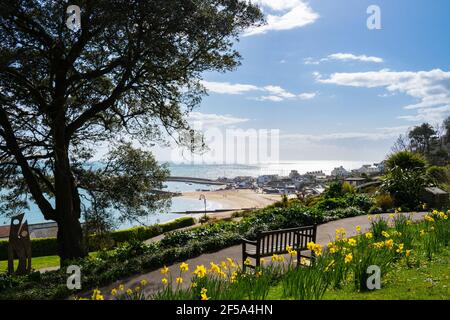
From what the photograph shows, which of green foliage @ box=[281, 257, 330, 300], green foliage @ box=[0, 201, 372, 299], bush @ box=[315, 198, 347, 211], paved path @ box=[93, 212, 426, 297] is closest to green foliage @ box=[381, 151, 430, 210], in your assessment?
bush @ box=[315, 198, 347, 211]

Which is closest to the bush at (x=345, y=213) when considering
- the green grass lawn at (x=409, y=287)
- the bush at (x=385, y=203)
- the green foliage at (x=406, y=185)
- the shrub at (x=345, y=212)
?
the shrub at (x=345, y=212)

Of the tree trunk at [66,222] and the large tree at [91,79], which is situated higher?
the large tree at [91,79]

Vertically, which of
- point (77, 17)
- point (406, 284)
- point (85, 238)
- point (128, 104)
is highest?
point (77, 17)

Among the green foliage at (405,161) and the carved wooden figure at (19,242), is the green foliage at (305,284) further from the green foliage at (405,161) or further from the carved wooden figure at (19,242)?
the green foliage at (405,161)

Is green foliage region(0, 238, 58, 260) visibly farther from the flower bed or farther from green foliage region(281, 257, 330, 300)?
green foliage region(281, 257, 330, 300)

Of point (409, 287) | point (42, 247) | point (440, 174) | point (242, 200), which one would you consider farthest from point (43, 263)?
point (242, 200)

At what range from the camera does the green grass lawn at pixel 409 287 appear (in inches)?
189

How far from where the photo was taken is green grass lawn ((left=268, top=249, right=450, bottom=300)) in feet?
15.8

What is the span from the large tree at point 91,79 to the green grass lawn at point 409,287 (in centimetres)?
734
